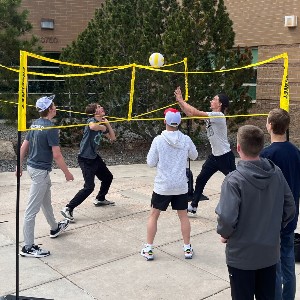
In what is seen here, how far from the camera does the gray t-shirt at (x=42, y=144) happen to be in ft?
16.4

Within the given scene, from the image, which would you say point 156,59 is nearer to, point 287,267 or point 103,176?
point 103,176

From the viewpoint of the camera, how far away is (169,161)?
4.83 metres

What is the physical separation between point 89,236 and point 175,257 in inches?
49.1

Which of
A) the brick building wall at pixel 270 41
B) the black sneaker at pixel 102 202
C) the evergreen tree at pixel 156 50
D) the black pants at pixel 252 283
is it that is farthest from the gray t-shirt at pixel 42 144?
the brick building wall at pixel 270 41

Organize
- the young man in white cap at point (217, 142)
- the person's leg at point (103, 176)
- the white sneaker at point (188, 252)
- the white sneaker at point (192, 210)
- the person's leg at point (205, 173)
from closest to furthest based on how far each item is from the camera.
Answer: the white sneaker at point (188, 252), the young man in white cap at point (217, 142), the person's leg at point (205, 173), the white sneaker at point (192, 210), the person's leg at point (103, 176)

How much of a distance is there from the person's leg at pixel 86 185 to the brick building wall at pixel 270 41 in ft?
25.8

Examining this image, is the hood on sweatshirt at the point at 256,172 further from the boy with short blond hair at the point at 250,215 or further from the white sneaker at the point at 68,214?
the white sneaker at the point at 68,214

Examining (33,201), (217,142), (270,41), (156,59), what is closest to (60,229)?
(33,201)

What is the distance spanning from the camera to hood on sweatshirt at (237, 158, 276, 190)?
2.93m

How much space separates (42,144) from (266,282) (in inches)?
115

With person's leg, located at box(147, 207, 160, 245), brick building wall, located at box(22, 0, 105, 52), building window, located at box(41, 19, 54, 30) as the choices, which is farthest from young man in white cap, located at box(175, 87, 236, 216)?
building window, located at box(41, 19, 54, 30)

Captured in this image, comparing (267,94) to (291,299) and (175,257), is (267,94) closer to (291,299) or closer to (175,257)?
(175,257)

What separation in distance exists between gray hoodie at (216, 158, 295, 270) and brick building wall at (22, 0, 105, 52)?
17929 millimetres

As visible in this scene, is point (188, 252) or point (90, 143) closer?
point (188, 252)
